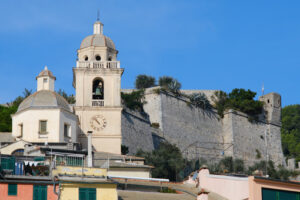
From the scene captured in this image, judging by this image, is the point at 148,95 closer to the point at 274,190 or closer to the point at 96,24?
the point at 96,24

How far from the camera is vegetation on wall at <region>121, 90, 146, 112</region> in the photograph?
244 ft

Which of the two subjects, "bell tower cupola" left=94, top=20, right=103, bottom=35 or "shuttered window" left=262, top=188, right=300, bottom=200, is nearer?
"shuttered window" left=262, top=188, right=300, bottom=200

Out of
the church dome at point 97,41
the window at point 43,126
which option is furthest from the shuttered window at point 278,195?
the church dome at point 97,41

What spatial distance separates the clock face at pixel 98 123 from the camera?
1948 inches

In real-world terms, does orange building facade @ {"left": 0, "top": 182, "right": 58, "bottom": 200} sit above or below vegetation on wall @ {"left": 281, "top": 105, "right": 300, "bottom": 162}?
below

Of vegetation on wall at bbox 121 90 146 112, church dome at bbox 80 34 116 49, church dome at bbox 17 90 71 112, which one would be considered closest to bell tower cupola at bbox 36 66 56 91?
church dome at bbox 17 90 71 112

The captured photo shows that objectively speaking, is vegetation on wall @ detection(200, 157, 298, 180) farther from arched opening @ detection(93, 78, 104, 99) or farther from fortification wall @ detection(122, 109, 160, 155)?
arched opening @ detection(93, 78, 104, 99)

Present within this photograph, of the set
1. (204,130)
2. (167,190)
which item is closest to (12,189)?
(167,190)

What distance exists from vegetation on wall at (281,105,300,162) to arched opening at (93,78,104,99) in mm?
52388

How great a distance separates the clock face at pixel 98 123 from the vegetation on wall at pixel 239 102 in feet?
127

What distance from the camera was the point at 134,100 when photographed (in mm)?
75938

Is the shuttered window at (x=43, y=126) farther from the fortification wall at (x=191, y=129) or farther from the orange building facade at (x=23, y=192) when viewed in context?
the fortification wall at (x=191, y=129)

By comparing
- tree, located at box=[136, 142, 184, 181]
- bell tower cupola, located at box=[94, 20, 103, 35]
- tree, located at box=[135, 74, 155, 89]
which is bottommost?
tree, located at box=[136, 142, 184, 181]

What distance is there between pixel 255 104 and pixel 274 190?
5982 cm
